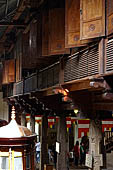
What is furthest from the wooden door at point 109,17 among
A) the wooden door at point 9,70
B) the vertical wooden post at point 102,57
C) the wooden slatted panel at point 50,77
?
the wooden door at point 9,70

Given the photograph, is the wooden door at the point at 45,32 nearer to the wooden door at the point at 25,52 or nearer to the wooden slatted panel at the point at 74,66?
the wooden slatted panel at the point at 74,66

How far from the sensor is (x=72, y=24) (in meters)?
9.03

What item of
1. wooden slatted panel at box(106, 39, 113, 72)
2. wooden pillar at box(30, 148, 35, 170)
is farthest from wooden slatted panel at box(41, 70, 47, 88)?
wooden slatted panel at box(106, 39, 113, 72)

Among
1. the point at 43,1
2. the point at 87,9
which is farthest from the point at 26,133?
the point at 43,1

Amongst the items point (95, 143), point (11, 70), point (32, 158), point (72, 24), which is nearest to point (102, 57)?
point (72, 24)

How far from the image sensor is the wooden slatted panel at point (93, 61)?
7.86 m

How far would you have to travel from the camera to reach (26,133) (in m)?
7.79

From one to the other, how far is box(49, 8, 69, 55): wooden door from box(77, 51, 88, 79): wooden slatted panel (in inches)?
59.6

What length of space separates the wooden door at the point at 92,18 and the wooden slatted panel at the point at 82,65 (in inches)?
36.5

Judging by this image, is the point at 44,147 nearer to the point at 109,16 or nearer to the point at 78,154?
the point at 78,154

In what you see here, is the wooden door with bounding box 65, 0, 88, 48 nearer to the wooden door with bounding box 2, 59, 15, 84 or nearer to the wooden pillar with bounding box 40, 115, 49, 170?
the wooden pillar with bounding box 40, 115, 49, 170

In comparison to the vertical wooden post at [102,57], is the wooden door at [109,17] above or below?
above

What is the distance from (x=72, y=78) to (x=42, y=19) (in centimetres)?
306

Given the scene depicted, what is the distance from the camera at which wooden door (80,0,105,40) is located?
7.47 m
